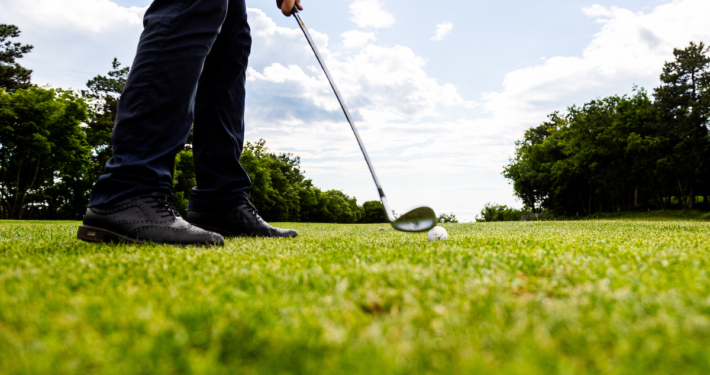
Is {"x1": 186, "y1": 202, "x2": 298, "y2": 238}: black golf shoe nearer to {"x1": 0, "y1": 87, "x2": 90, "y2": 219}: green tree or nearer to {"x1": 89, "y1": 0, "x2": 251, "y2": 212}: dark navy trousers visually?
{"x1": 89, "y1": 0, "x2": 251, "y2": 212}: dark navy trousers

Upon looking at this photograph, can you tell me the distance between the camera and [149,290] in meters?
1.26

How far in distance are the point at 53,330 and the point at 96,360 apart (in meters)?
0.23

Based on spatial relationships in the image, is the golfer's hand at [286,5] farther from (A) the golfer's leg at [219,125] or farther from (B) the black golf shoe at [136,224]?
(B) the black golf shoe at [136,224]

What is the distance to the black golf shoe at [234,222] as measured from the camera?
3.43 metres

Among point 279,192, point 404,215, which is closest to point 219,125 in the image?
point 404,215

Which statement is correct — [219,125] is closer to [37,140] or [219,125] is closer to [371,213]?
[37,140]

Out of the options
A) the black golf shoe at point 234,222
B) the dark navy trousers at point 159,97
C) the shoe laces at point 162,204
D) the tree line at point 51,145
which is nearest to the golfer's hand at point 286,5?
the dark navy trousers at point 159,97

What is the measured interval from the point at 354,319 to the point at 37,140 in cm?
3705

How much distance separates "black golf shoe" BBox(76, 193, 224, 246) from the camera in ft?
7.84

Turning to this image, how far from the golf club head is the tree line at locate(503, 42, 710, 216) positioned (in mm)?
38018

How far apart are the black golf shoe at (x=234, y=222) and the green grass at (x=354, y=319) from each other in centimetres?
174

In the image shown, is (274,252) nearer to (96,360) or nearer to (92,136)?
(96,360)

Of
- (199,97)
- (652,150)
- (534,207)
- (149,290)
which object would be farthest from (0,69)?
(534,207)

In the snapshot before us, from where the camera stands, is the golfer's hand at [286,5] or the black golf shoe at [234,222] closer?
the black golf shoe at [234,222]
